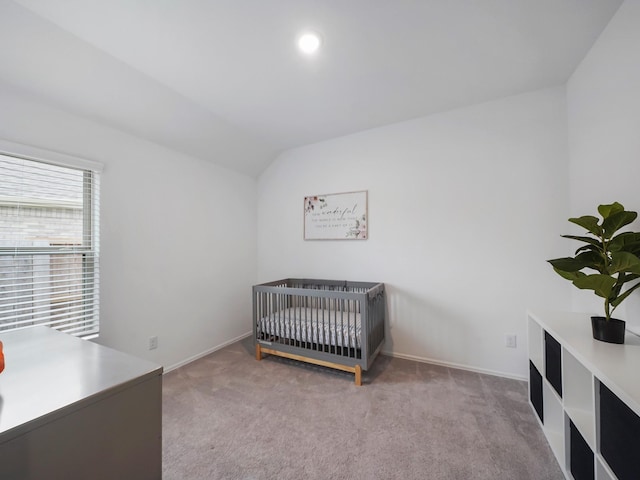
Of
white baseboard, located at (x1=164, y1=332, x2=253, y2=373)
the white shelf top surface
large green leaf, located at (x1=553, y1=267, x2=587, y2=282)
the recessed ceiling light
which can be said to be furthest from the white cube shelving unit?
white baseboard, located at (x1=164, y1=332, x2=253, y2=373)

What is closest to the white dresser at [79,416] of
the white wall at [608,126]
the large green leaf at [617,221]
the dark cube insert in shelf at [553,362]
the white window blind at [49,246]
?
the white window blind at [49,246]

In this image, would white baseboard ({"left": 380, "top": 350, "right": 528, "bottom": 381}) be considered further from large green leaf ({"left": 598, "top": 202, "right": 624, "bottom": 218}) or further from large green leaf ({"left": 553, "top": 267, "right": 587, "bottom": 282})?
large green leaf ({"left": 598, "top": 202, "right": 624, "bottom": 218})

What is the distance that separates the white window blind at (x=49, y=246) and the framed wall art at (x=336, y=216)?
203 centimetres

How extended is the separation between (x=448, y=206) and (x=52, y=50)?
10.2ft

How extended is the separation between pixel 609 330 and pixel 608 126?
123 cm

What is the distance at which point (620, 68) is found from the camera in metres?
1.48

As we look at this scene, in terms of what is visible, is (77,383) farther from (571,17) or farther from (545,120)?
(545,120)

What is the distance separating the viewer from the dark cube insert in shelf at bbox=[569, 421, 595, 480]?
1.13 metres

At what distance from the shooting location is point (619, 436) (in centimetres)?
92

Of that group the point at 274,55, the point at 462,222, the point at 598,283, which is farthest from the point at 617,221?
the point at 274,55

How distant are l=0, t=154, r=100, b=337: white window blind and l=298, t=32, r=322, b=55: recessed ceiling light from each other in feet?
6.12

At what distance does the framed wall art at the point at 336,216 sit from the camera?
9.74 feet

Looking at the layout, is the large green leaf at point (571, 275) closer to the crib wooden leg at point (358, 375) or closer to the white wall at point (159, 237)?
the crib wooden leg at point (358, 375)

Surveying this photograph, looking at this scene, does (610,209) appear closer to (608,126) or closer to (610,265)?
(610,265)
